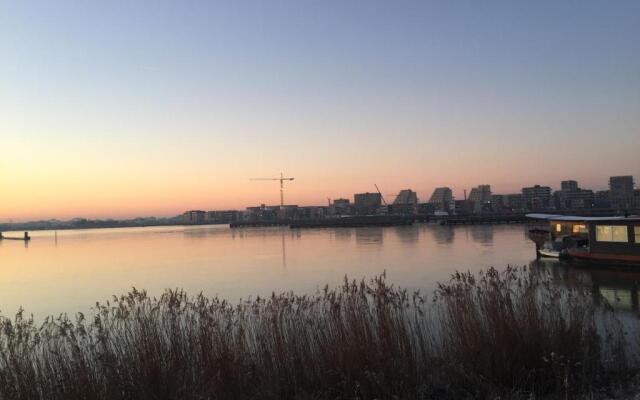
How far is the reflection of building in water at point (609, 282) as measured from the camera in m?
20.0

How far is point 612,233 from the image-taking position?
3244 centimetres

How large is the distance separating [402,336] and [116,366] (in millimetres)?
4840

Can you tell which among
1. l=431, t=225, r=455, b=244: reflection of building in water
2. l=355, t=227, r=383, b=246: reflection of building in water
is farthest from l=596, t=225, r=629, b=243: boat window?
l=355, t=227, r=383, b=246: reflection of building in water

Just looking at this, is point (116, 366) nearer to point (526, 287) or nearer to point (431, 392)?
point (431, 392)

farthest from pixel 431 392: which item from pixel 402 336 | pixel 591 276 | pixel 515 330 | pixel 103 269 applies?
pixel 103 269

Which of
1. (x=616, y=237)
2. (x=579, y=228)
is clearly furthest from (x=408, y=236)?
(x=616, y=237)

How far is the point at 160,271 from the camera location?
39562 mm

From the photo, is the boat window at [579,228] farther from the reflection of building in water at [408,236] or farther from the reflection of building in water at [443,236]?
the reflection of building in water at [408,236]

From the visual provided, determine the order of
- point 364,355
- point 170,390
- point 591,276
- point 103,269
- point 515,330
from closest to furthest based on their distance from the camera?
point 170,390 → point 364,355 → point 515,330 → point 591,276 → point 103,269

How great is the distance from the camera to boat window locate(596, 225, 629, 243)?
104 ft

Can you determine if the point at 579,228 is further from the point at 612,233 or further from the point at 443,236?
the point at 443,236

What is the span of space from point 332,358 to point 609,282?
24.1 m

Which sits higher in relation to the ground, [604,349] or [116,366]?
[116,366]

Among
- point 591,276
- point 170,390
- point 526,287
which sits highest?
point 526,287
